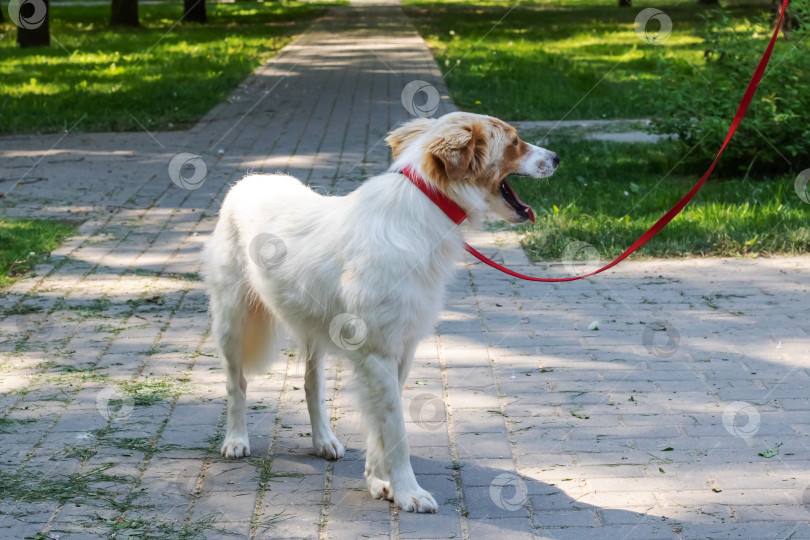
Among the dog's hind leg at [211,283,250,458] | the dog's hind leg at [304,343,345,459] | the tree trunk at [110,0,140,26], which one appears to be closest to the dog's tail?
the dog's hind leg at [211,283,250,458]

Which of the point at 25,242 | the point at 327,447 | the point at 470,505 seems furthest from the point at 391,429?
the point at 25,242

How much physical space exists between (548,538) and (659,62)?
300 inches

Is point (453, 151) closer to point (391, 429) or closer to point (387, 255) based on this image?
point (387, 255)

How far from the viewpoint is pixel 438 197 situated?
4074mm

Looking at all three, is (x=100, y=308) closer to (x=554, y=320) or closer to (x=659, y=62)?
(x=554, y=320)

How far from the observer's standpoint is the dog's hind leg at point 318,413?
15.3 ft

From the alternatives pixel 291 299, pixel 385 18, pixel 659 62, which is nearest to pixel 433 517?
pixel 291 299

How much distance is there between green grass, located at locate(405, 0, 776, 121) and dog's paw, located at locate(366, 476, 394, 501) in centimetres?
694

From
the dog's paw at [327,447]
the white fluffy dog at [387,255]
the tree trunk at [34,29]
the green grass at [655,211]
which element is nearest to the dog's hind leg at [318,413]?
the dog's paw at [327,447]

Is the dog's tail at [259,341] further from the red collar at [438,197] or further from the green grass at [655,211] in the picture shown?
the green grass at [655,211]

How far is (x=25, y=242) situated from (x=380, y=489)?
5.22 metres

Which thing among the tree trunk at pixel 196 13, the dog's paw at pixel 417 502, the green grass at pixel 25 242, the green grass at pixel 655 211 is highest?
the dog's paw at pixel 417 502

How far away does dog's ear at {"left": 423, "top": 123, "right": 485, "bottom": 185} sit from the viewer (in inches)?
157

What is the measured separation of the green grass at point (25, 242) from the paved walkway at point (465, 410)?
0.20 meters
